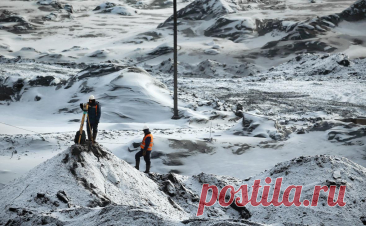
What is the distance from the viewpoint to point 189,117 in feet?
60.1

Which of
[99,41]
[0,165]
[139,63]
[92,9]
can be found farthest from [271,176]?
[92,9]

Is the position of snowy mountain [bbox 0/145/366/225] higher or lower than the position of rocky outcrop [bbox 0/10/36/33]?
higher

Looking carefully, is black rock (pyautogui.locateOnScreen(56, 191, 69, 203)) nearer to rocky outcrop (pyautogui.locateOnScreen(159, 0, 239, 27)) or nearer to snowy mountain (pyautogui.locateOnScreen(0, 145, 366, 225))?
snowy mountain (pyautogui.locateOnScreen(0, 145, 366, 225))

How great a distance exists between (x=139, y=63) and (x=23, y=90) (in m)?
20.0

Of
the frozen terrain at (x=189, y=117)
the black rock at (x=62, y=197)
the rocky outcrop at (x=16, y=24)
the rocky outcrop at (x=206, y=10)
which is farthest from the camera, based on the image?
the rocky outcrop at (x=16, y=24)

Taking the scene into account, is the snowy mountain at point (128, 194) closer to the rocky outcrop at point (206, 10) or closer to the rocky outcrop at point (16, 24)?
the rocky outcrop at point (206, 10)

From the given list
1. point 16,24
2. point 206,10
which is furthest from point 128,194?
point 16,24

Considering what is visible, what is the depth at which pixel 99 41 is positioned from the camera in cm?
5531

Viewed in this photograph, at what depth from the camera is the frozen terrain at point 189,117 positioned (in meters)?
6.40

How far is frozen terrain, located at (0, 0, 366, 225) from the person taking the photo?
640cm

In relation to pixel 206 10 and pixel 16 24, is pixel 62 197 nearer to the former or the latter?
pixel 206 10

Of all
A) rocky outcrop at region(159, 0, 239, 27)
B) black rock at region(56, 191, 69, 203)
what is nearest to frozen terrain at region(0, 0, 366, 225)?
black rock at region(56, 191, 69, 203)

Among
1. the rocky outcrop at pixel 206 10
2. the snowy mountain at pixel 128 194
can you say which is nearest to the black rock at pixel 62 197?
the snowy mountain at pixel 128 194

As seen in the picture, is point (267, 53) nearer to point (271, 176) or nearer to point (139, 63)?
point (139, 63)
